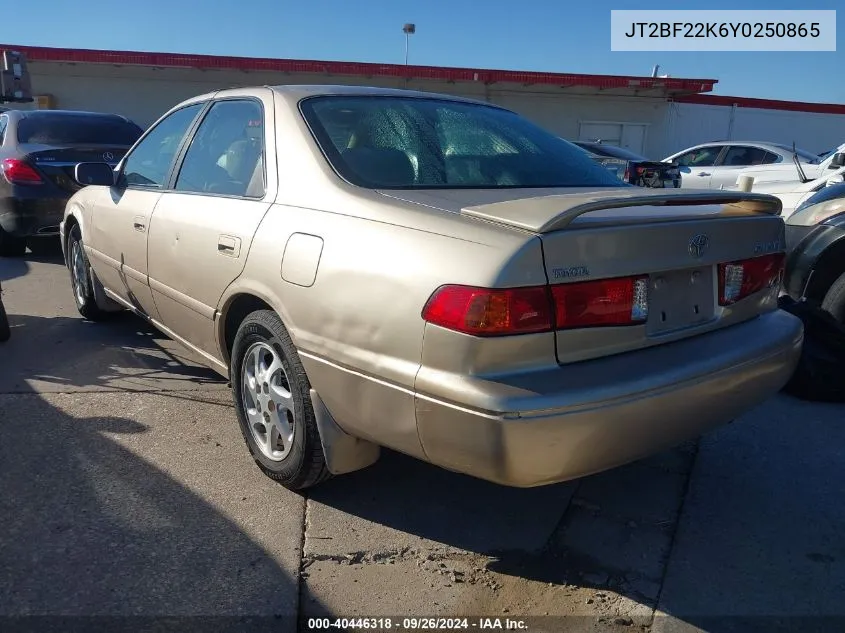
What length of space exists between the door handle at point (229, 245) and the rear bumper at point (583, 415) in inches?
45.6

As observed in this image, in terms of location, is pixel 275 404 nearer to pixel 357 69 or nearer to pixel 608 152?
pixel 608 152

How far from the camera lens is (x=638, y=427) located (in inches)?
84.7

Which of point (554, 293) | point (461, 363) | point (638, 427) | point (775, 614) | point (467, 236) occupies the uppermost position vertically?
point (467, 236)

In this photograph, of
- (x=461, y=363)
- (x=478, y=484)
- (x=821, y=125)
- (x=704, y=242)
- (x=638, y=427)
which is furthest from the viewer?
(x=821, y=125)

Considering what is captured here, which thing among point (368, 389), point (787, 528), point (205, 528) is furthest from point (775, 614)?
point (205, 528)

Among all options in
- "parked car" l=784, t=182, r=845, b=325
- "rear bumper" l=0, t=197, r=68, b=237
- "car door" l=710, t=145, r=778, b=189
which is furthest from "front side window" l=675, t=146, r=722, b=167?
"rear bumper" l=0, t=197, r=68, b=237

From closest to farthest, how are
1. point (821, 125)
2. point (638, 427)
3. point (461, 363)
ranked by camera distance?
point (461, 363)
point (638, 427)
point (821, 125)

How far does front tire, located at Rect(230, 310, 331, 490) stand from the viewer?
2.62 m

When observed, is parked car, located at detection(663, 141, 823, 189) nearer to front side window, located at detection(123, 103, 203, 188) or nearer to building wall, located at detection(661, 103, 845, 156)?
front side window, located at detection(123, 103, 203, 188)

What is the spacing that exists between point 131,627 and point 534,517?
1.48 meters

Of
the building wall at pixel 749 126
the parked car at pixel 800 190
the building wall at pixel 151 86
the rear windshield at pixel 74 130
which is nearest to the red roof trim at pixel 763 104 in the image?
the building wall at pixel 749 126

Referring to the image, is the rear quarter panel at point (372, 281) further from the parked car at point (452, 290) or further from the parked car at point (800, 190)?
the parked car at point (800, 190)

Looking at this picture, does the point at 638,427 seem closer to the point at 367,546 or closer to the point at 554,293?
the point at 554,293

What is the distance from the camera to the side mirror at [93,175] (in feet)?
13.6
